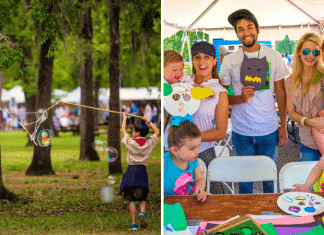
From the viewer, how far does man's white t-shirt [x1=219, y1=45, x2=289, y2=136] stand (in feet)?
8.36

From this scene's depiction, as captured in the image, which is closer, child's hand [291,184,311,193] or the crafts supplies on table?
the crafts supplies on table

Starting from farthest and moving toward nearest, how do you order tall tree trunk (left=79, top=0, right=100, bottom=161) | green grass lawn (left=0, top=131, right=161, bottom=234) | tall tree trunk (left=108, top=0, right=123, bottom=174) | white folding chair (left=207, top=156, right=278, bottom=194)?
tall tree trunk (left=79, top=0, right=100, bottom=161)
tall tree trunk (left=108, top=0, right=123, bottom=174)
green grass lawn (left=0, top=131, right=161, bottom=234)
white folding chair (left=207, top=156, right=278, bottom=194)

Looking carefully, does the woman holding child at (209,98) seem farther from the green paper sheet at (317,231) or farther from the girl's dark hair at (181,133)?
the green paper sheet at (317,231)

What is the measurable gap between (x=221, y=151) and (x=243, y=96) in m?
0.43

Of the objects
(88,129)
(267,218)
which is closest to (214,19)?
(267,218)

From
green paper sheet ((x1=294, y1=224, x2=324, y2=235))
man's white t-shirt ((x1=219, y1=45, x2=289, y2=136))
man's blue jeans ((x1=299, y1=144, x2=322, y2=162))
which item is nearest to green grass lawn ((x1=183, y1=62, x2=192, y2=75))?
man's white t-shirt ((x1=219, y1=45, x2=289, y2=136))

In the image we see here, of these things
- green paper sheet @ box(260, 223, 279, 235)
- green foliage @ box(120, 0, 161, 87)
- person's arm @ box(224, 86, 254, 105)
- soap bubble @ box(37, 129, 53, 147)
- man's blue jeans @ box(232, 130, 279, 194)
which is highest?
green foliage @ box(120, 0, 161, 87)

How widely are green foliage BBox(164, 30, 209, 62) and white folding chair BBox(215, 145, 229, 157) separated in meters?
0.67

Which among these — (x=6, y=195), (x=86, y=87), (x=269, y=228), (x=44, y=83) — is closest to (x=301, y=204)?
(x=269, y=228)

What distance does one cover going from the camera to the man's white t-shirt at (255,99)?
8.36ft

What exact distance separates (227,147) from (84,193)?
224 inches

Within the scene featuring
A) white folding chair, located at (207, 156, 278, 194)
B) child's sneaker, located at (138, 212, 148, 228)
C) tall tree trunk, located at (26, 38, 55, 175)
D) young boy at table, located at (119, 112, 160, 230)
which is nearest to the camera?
white folding chair, located at (207, 156, 278, 194)

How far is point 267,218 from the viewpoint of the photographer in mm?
2336

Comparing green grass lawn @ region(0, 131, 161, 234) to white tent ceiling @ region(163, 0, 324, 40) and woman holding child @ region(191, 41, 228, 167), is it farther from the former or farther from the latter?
white tent ceiling @ region(163, 0, 324, 40)
